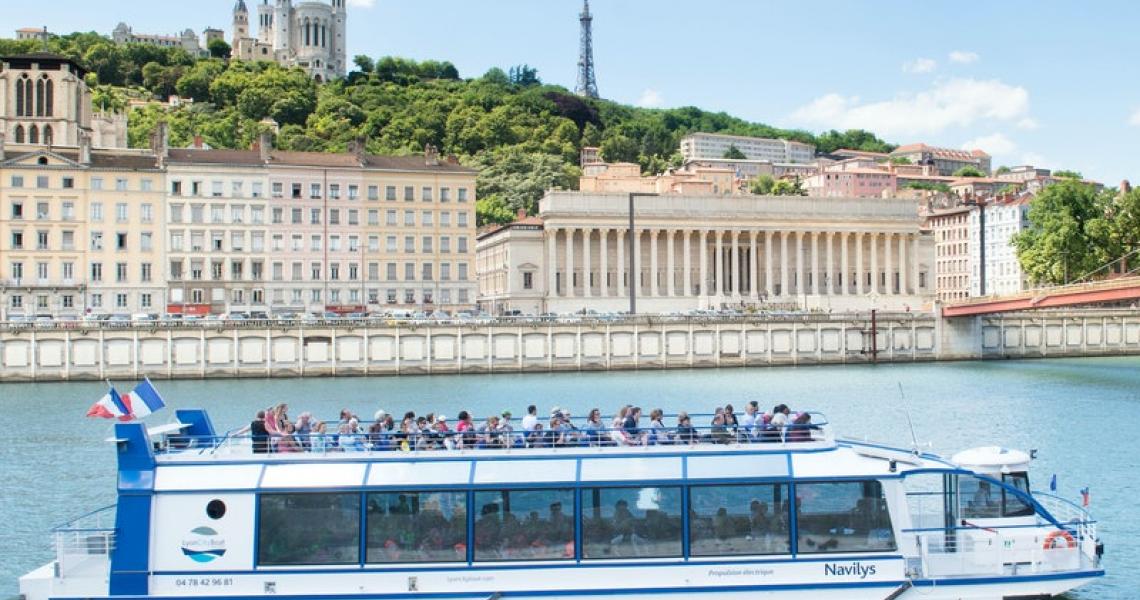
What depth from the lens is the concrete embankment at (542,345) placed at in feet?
266

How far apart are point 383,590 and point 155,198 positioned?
82549 mm

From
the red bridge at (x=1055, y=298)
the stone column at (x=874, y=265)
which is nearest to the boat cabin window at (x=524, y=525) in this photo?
the red bridge at (x=1055, y=298)

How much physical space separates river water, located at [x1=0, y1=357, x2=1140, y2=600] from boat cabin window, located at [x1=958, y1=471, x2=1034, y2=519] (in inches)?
154

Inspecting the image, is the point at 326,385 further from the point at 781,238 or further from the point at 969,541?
the point at 781,238

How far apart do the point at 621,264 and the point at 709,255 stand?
10.2m

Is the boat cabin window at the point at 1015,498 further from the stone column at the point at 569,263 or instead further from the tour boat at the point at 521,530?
the stone column at the point at 569,263

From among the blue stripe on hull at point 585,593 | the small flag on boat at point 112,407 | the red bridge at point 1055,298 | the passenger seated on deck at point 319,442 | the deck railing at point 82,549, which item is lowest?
the blue stripe on hull at point 585,593

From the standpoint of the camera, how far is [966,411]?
57156 mm

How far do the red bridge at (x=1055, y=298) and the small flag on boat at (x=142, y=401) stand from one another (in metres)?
67.3

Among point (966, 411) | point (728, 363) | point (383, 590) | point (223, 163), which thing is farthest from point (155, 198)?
point (383, 590)

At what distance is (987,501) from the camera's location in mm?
21094

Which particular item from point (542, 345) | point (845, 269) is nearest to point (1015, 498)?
point (542, 345)

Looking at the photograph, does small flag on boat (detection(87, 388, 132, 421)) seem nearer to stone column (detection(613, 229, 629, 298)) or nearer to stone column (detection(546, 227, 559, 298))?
stone column (detection(546, 227, 559, 298))

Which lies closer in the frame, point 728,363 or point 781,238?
point 728,363
